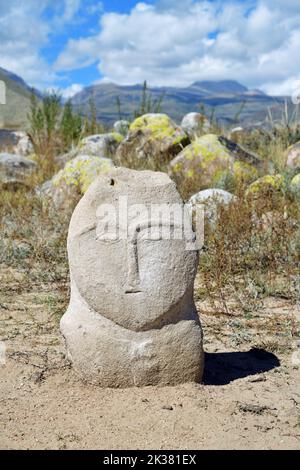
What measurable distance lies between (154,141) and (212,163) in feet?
4.15

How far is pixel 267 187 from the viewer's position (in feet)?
19.4

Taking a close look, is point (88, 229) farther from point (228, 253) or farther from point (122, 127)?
point (122, 127)

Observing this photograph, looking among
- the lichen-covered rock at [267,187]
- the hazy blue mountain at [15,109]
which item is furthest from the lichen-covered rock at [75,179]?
the hazy blue mountain at [15,109]

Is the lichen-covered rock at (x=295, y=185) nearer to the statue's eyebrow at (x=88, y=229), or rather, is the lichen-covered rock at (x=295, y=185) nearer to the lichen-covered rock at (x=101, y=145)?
the lichen-covered rock at (x=101, y=145)

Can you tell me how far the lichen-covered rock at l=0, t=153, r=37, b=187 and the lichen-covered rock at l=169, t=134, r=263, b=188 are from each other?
2.11 metres

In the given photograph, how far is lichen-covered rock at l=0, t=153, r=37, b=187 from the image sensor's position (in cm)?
765

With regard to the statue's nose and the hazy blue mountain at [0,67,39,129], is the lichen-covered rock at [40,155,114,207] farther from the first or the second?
the hazy blue mountain at [0,67,39,129]

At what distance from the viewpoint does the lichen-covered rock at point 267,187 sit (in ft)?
19.0

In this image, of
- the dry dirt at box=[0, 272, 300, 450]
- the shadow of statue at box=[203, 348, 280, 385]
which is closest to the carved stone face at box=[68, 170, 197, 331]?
the dry dirt at box=[0, 272, 300, 450]

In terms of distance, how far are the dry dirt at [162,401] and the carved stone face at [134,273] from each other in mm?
411
